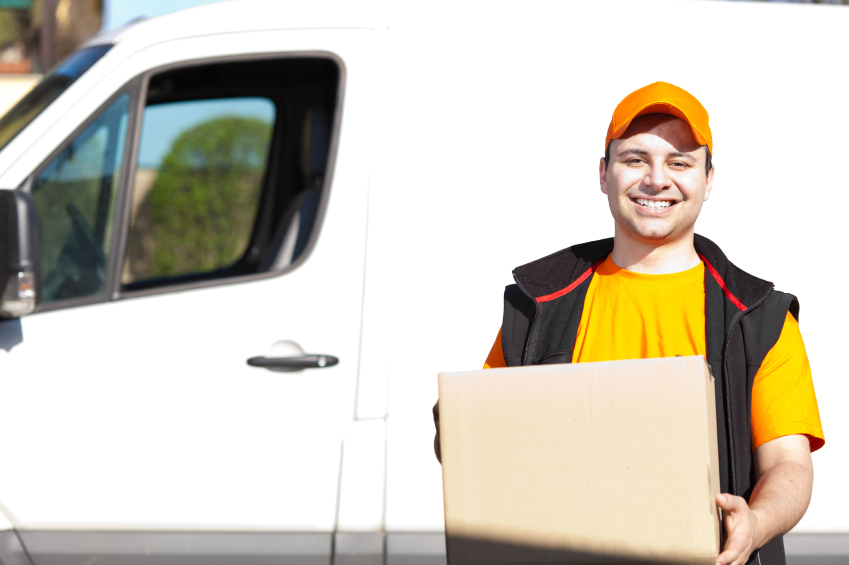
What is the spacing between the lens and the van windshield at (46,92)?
2.38 m

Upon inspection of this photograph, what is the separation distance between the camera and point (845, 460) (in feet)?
7.47

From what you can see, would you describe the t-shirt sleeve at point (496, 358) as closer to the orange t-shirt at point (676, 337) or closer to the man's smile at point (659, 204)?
the orange t-shirt at point (676, 337)

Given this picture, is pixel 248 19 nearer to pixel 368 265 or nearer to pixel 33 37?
pixel 368 265

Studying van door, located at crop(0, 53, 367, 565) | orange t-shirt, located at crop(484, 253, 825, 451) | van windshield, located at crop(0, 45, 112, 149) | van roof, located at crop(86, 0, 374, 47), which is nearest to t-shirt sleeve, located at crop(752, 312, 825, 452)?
orange t-shirt, located at crop(484, 253, 825, 451)

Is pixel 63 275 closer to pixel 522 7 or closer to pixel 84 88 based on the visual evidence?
pixel 84 88

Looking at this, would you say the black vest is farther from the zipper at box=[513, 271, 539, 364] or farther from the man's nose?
the man's nose

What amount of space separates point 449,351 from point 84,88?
1323mm

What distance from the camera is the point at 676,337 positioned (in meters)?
1.47

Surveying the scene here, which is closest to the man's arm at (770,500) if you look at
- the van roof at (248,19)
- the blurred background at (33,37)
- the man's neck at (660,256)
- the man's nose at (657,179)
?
the man's neck at (660,256)

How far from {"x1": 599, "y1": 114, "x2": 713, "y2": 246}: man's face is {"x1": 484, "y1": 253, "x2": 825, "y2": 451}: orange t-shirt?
3.8 inches

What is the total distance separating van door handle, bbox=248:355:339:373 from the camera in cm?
229

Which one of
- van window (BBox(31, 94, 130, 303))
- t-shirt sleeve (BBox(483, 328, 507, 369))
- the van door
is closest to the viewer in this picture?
t-shirt sleeve (BBox(483, 328, 507, 369))

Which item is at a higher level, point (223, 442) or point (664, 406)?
point (664, 406)

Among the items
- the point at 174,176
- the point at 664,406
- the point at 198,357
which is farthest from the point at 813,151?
the point at 174,176
